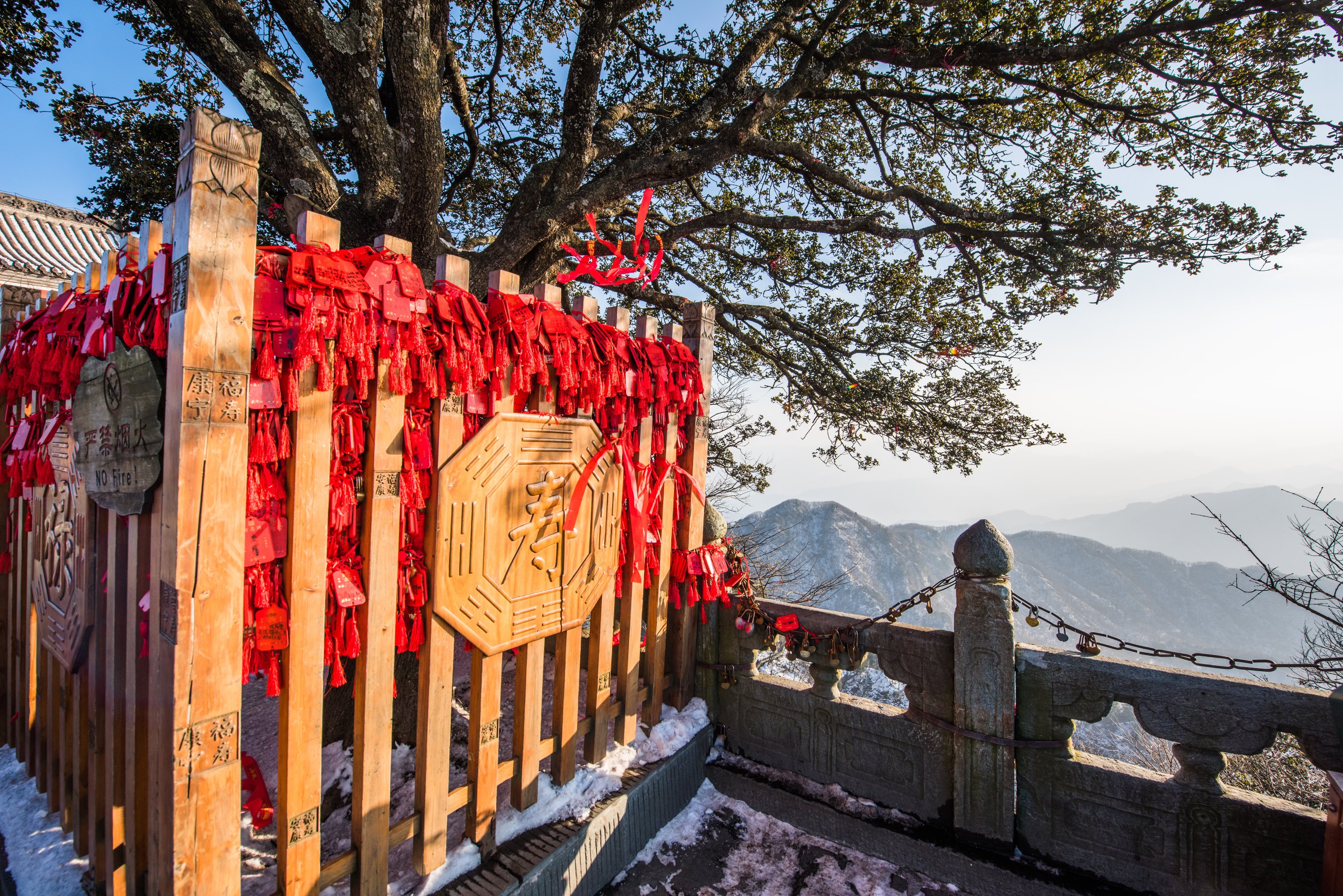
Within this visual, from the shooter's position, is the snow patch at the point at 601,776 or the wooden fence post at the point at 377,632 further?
the snow patch at the point at 601,776

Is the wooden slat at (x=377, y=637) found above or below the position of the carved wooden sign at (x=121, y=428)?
below

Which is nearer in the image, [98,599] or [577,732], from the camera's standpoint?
[98,599]

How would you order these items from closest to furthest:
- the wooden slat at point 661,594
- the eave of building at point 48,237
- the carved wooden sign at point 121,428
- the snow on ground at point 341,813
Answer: the carved wooden sign at point 121,428, the snow on ground at point 341,813, the wooden slat at point 661,594, the eave of building at point 48,237

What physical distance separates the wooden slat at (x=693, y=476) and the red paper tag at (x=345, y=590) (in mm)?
2043

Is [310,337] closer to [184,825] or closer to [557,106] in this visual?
[184,825]

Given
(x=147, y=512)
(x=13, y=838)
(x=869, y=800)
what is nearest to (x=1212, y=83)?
(x=869, y=800)

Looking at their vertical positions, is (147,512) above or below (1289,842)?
above

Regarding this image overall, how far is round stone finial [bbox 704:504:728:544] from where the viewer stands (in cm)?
380

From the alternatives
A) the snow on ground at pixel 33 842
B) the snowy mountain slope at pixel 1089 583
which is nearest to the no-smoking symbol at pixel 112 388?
the snow on ground at pixel 33 842

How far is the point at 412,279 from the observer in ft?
6.33

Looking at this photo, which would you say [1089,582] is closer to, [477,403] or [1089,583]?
[1089,583]

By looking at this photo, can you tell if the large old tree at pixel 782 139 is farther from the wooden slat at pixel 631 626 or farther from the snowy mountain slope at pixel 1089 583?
the snowy mountain slope at pixel 1089 583

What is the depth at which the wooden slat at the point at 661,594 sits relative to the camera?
11.1 feet

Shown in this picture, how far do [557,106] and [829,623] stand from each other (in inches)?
259
